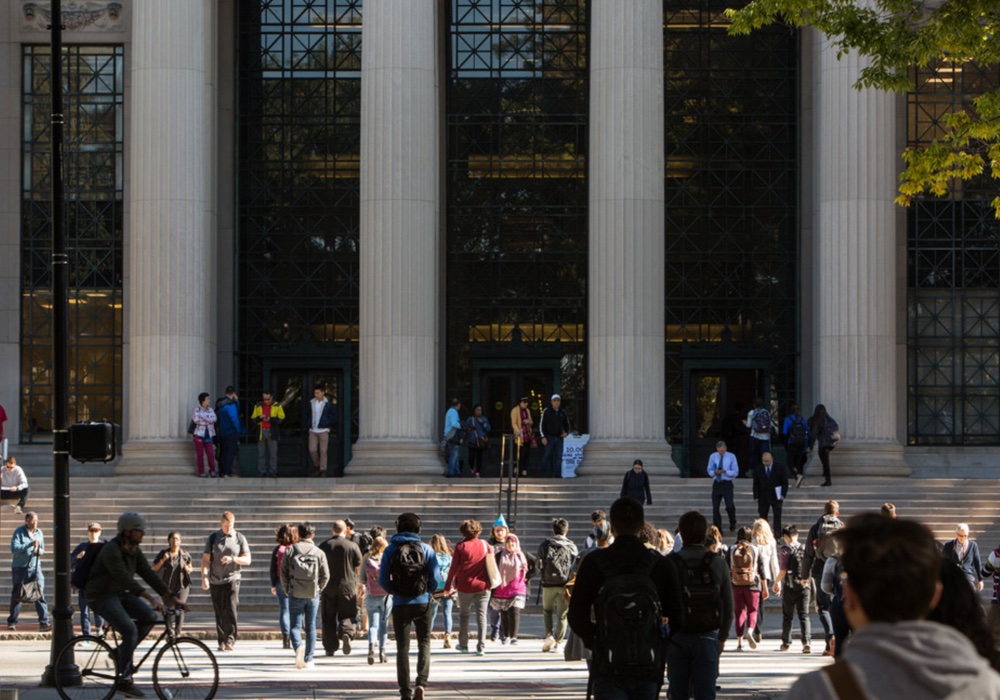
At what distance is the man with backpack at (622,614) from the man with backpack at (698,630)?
1.18 meters

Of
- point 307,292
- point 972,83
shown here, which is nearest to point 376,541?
point 307,292

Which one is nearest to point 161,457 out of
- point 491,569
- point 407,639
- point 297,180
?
point 297,180

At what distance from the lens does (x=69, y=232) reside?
39906 mm

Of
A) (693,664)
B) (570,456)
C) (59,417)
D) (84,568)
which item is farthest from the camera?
(570,456)

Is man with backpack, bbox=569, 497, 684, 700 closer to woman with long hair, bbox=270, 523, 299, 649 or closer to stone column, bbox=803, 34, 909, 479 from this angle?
woman with long hair, bbox=270, 523, 299, 649

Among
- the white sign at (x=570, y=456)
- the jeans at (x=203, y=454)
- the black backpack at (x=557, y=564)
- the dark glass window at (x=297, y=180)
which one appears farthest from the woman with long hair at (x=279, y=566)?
the dark glass window at (x=297, y=180)

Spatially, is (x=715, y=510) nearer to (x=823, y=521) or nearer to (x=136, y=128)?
(x=823, y=521)

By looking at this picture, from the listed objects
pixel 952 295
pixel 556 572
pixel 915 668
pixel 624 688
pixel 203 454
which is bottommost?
pixel 556 572

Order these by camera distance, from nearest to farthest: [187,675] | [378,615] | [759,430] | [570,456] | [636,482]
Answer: [187,675] < [378,615] < [636,482] < [759,430] < [570,456]

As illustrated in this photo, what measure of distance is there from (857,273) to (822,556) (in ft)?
44.5

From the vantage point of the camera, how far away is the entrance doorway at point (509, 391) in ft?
132

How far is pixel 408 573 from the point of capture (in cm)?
1504

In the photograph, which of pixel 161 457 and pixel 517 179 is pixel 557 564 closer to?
pixel 161 457

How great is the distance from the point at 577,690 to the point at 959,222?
24.9 m
